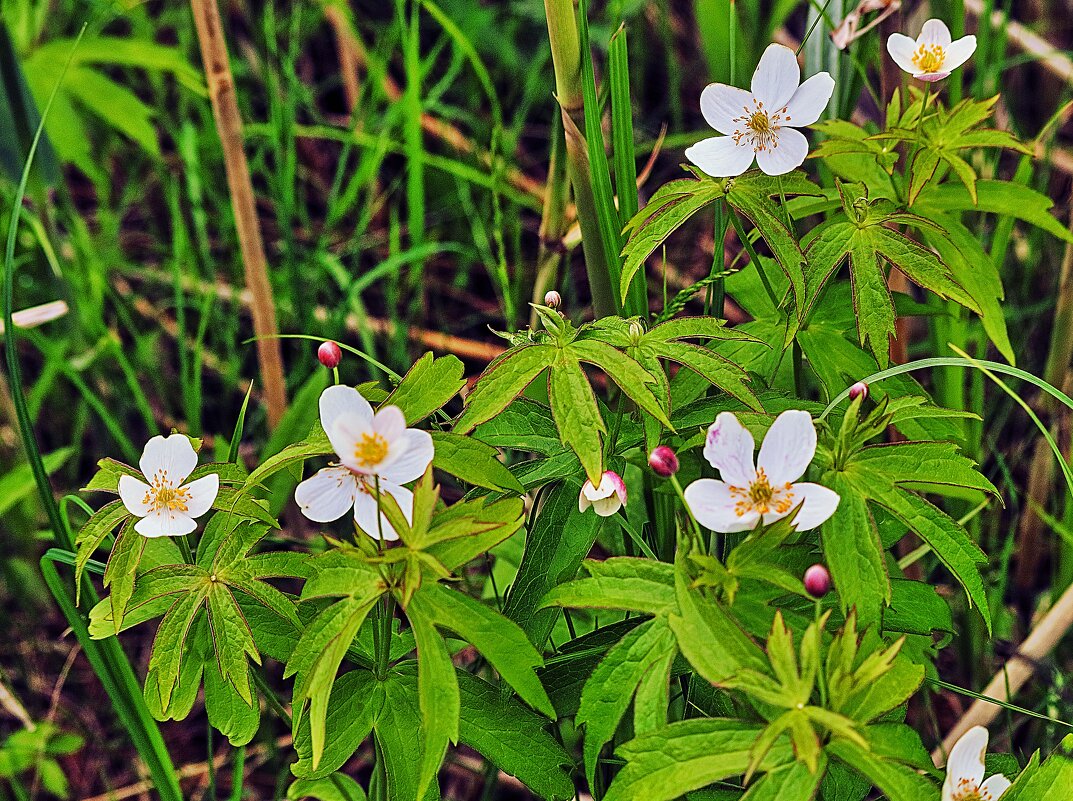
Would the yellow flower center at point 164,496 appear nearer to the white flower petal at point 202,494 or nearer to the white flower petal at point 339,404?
the white flower petal at point 202,494

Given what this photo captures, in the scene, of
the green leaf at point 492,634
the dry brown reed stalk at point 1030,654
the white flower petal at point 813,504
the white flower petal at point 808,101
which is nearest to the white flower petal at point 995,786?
the white flower petal at point 813,504

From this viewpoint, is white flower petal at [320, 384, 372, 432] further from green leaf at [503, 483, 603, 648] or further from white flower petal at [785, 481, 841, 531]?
white flower petal at [785, 481, 841, 531]

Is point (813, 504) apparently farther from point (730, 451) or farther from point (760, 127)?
point (760, 127)

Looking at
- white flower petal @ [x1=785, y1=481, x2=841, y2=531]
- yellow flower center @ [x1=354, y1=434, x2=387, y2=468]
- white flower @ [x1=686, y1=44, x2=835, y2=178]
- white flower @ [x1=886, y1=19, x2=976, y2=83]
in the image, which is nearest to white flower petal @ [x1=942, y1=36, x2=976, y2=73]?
white flower @ [x1=886, y1=19, x2=976, y2=83]

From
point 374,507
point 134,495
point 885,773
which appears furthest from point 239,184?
point 885,773

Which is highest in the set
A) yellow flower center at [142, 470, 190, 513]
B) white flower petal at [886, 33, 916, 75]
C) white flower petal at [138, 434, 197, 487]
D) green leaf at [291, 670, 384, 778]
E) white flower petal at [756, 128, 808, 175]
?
white flower petal at [886, 33, 916, 75]

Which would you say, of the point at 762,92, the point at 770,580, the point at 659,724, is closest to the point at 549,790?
the point at 659,724

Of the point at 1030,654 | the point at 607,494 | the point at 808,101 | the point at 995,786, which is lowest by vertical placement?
the point at 1030,654
